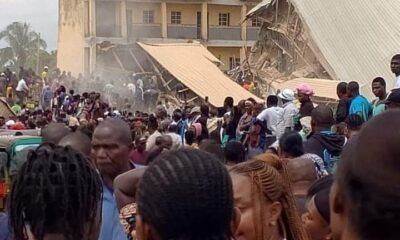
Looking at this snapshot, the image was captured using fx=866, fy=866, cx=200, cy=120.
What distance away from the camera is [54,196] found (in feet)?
8.57

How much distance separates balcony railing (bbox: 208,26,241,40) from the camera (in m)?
49.0

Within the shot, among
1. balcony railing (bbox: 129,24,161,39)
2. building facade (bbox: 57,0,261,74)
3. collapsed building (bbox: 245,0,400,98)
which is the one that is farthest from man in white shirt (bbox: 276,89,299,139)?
balcony railing (bbox: 129,24,161,39)

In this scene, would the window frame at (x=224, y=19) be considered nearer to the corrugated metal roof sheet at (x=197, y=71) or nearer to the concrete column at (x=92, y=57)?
the concrete column at (x=92, y=57)

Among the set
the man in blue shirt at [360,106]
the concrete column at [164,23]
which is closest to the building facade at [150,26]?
the concrete column at [164,23]

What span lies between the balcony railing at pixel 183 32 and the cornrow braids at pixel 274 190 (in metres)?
44.6

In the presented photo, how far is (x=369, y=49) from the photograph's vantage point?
22078 millimetres

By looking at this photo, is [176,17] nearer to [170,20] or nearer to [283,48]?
[170,20]

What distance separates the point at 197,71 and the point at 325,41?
28.6 ft

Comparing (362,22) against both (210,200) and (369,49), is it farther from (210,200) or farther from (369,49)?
(210,200)

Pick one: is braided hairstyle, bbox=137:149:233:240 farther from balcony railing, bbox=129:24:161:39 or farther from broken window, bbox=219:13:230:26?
broken window, bbox=219:13:230:26

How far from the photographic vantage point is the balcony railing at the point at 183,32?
48.0 m

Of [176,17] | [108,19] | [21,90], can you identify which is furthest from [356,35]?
[176,17]

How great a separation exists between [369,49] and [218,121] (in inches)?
328

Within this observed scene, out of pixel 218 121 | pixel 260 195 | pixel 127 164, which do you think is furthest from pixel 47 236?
pixel 218 121
